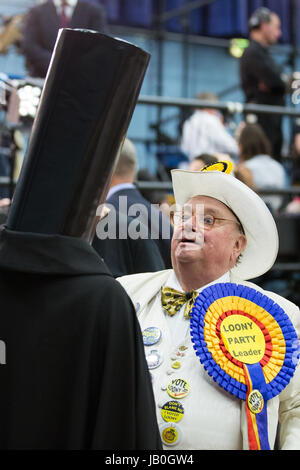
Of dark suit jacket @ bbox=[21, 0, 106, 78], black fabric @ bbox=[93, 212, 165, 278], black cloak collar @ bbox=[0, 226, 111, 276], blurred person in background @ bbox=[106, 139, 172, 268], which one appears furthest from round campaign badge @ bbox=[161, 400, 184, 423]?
dark suit jacket @ bbox=[21, 0, 106, 78]

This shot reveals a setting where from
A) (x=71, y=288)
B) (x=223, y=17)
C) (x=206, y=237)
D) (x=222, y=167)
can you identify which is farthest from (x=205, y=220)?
(x=223, y=17)

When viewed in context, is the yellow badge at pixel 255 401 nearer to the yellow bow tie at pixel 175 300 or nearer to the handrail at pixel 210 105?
the yellow bow tie at pixel 175 300

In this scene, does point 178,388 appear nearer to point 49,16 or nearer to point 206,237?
point 206,237

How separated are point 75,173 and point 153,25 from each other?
873 cm

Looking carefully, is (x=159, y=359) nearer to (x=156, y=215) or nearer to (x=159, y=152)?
(x=156, y=215)

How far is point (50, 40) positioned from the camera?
530 centimetres

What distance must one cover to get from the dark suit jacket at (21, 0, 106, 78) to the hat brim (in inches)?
126

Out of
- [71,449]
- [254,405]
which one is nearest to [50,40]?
[254,405]

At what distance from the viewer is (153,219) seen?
322 centimetres

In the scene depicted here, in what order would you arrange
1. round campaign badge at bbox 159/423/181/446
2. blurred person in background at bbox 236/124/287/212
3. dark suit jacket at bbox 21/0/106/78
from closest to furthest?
1. round campaign badge at bbox 159/423/181/446
2. blurred person in background at bbox 236/124/287/212
3. dark suit jacket at bbox 21/0/106/78

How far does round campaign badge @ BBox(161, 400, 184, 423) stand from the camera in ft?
6.13

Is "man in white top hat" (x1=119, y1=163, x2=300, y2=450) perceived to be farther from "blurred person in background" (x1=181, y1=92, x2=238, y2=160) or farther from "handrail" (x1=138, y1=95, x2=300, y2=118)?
"blurred person in background" (x1=181, y1=92, x2=238, y2=160)

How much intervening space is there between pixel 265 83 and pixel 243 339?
412cm

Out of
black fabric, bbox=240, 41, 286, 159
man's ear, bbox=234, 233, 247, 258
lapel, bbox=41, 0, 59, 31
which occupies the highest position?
lapel, bbox=41, 0, 59, 31
